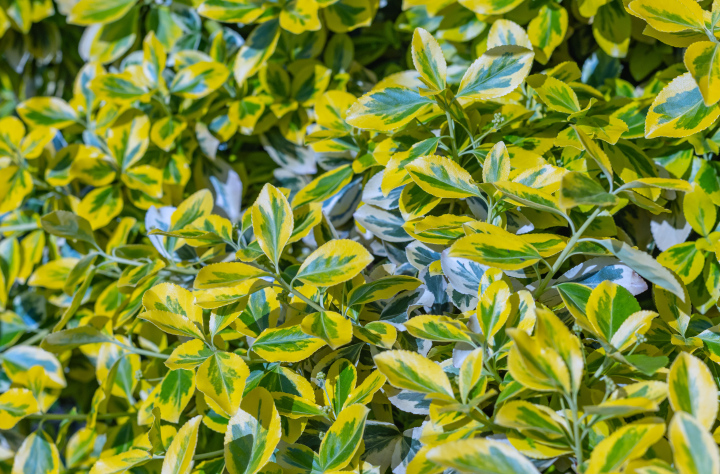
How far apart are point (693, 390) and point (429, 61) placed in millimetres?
471

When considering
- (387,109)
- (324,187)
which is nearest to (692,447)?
(387,109)

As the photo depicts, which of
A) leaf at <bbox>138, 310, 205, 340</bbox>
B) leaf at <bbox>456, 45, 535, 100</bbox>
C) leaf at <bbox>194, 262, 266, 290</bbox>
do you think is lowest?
leaf at <bbox>138, 310, 205, 340</bbox>

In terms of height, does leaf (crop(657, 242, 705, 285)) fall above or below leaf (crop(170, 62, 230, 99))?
below

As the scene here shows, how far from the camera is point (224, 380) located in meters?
0.65

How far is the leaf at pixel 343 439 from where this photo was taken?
61 centimetres

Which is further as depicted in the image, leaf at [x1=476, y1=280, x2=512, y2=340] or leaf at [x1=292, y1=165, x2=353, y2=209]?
leaf at [x1=292, y1=165, x2=353, y2=209]

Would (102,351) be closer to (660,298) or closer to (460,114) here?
(460,114)

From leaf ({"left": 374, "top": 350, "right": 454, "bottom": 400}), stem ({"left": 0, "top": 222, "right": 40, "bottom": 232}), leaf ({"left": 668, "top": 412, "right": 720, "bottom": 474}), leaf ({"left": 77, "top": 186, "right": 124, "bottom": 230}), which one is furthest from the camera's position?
stem ({"left": 0, "top": 222, "right": 40, "bottom": 232})

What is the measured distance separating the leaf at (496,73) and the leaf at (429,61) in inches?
1.3

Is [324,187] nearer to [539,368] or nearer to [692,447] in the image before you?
[539,368]

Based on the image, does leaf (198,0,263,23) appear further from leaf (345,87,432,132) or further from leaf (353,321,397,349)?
leaf (353,321,397,349)

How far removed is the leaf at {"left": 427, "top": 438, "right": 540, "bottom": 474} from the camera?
472mm

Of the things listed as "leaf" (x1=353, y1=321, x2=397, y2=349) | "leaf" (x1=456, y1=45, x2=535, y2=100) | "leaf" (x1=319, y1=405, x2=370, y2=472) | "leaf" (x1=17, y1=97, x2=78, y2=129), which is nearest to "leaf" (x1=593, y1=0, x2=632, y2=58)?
"leaf" (x1=456, y1=45, x2=535, y2=100)

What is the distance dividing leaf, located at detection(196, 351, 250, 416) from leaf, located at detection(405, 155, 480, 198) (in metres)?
0.31
